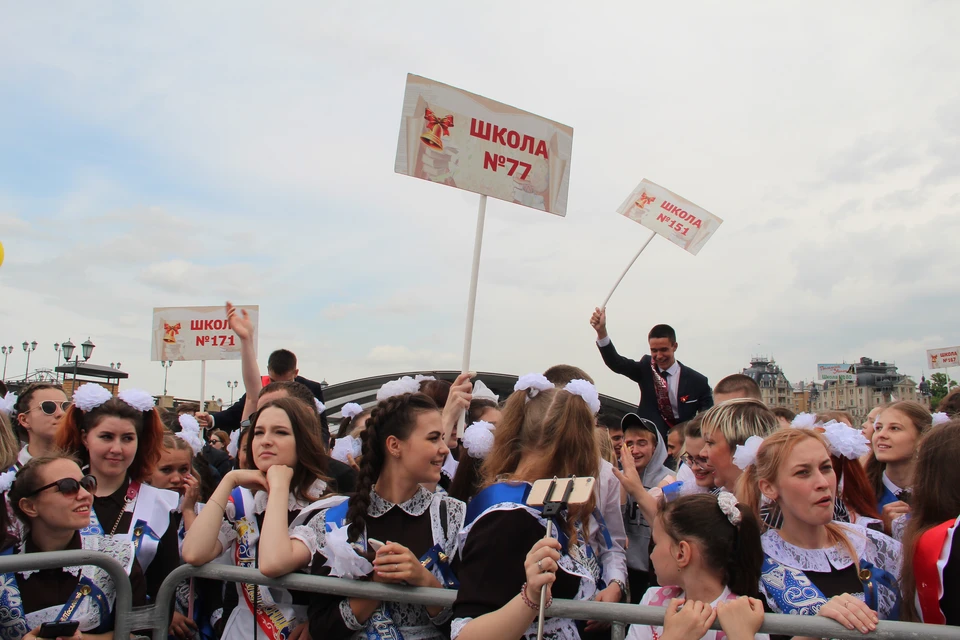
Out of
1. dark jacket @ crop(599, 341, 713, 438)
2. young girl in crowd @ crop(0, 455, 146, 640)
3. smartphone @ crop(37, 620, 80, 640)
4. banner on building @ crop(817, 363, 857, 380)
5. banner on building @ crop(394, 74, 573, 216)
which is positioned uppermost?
banner on building @ crop(817, 363, 857, 380)

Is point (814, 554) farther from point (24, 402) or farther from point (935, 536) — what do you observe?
point (24, 402)

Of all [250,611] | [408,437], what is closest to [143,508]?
[250,611]

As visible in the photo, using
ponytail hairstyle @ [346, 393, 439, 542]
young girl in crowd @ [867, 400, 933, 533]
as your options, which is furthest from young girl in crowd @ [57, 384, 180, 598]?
young girl in crowd @ [867, 400, 933, 533]

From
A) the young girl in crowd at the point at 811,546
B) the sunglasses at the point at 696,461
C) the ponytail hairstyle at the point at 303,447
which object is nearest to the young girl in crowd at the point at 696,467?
the sunglasses at the point at 696,461

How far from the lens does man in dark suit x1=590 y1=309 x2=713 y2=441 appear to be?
7008 mm

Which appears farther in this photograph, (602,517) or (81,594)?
(602,517)

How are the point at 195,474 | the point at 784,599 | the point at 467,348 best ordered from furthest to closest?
the point at 195,474 → the point at 467,348 → the point at 784,599

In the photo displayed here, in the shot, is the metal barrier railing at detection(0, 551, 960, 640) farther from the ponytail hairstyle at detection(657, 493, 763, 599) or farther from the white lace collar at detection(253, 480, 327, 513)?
the white lace collar at detection(253, 480, 327, 513)

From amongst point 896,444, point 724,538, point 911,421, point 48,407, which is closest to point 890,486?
point 896,444

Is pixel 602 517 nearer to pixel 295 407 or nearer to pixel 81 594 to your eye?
pixel 295 407

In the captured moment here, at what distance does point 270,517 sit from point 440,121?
265cm

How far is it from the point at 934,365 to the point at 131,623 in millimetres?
17646

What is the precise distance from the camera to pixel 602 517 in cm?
344

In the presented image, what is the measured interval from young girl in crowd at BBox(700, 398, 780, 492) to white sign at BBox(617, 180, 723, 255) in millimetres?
4221
